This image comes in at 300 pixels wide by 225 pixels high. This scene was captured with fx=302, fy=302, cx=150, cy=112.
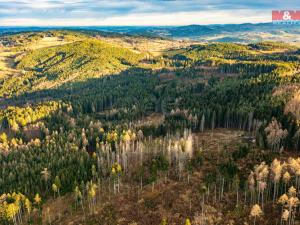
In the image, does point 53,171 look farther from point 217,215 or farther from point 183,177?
point 217,215

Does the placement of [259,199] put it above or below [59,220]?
above

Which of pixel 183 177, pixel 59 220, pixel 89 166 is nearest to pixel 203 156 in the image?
pixel 183 177

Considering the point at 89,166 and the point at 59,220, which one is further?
the point at 89,166

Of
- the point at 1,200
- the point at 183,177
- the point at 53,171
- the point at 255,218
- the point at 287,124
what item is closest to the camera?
the point at 255,218

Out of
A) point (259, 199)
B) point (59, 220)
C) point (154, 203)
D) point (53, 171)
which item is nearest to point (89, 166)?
point (53, 171)

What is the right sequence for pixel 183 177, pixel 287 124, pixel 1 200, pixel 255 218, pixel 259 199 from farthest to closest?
pixel 287 124
pixel 183 177
pixel 1 200
pixel 259 199
pixel 255 218

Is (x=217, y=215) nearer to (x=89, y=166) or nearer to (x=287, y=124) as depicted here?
(x=89, y=166)

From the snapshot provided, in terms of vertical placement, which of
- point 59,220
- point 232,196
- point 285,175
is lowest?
point 59,220

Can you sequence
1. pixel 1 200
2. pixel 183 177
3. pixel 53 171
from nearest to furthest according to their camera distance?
pixel 1 200 < pixel 183 177 < pixel 53 171

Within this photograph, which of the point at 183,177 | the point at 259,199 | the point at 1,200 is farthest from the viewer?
the point at 183,177
